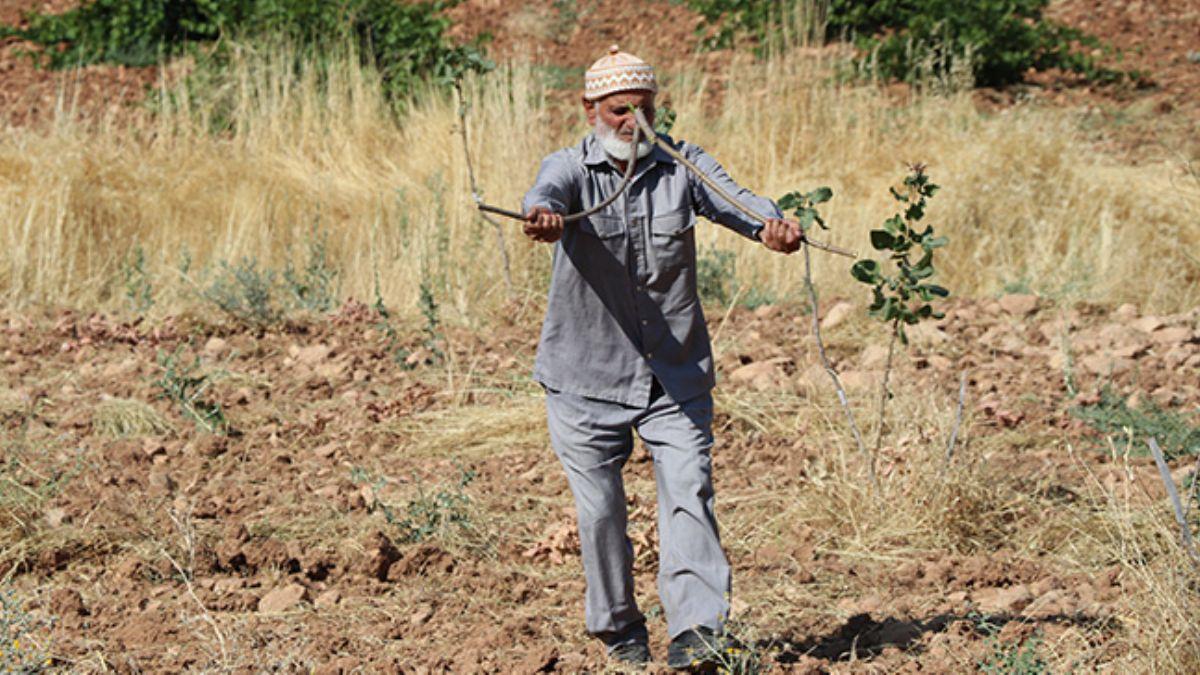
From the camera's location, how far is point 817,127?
32.9 ft

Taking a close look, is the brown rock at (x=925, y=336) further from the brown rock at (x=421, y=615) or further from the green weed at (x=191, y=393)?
the brown rock at (x=421, y=615)

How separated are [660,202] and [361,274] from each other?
5.20 metres

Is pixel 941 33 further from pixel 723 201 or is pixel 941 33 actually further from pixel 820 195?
pixel 723 201

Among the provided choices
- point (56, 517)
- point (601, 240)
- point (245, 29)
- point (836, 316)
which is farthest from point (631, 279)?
point (245, 29)

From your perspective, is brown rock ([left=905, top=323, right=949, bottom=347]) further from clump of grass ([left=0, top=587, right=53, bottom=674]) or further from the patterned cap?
clump of grass ([left=0, top=587, right=53, bottom=674])

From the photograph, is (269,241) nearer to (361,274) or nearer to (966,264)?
(361,274)

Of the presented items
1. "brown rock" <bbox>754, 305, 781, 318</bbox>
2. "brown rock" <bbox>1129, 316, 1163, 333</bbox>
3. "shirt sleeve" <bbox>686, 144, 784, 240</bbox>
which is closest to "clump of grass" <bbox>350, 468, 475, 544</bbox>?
"shirt sleeve" <bbox>686, 144, 784, 240</bbox>

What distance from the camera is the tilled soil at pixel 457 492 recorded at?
4080 millimetres

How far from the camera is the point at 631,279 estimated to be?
12.0 ft

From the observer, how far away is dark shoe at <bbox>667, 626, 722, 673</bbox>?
3.49 m

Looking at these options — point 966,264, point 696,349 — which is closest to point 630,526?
point 696,349

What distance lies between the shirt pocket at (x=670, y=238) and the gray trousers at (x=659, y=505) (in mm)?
299

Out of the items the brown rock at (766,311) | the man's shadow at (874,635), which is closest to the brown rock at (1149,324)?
the brown rock at (766,311)

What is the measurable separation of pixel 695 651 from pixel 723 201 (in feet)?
3.44
